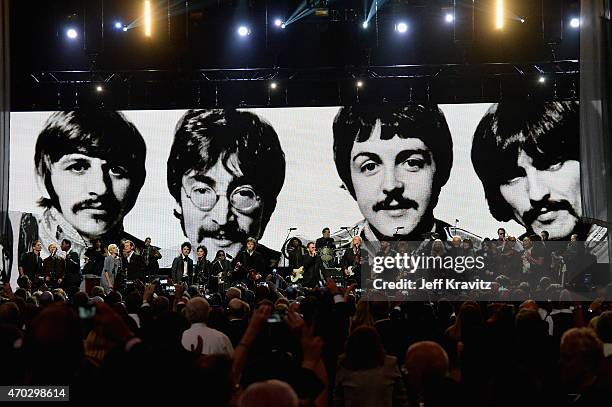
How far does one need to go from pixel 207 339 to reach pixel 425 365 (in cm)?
245

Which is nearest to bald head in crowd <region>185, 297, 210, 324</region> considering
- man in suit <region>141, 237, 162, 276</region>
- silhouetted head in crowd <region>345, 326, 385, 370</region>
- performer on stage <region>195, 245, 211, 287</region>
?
silhouetted head in crowd <region>345, 326, 385, 370</region>

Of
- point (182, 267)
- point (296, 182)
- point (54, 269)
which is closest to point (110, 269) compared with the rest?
point (54, 269)

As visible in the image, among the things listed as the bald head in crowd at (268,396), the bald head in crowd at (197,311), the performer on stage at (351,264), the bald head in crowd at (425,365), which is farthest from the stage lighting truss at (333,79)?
the bald head in crowd at (268,396)

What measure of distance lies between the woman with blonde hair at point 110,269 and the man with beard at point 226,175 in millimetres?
2922

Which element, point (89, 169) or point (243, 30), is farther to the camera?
point (89, 169)

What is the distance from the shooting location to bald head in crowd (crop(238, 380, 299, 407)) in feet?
8.39

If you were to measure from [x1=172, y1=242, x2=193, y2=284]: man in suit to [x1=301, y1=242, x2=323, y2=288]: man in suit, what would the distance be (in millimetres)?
2361

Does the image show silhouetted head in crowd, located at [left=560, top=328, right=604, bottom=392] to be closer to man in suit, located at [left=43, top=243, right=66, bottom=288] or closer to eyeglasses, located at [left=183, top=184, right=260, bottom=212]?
man in suit, located at [left=43, top=243, right=66, bottom=288]

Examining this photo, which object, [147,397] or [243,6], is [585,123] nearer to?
[147,397]

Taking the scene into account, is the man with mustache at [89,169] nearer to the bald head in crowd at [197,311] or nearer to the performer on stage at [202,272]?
the performer on stage at [202,272]

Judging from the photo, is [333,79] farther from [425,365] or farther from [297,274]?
[425,365]

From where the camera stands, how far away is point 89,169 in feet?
65.6

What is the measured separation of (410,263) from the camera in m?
18.0

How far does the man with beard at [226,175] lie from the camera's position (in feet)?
64.4
